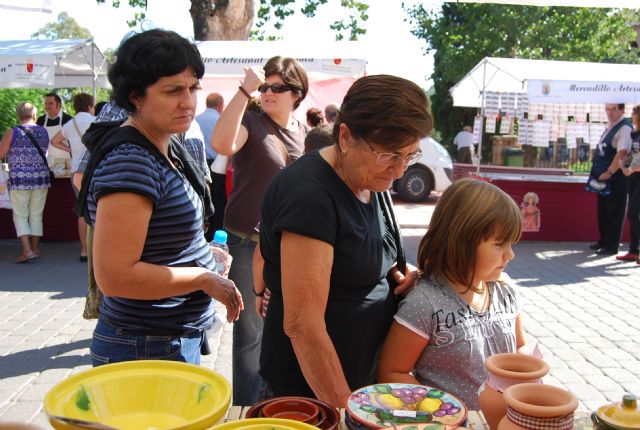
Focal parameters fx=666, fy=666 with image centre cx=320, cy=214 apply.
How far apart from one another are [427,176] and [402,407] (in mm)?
13187

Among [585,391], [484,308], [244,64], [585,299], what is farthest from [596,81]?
[484,308]

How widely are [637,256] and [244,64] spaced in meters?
5.93

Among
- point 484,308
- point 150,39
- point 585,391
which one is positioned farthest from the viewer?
point 585,391

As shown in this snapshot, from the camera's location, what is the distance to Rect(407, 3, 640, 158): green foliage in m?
22.5

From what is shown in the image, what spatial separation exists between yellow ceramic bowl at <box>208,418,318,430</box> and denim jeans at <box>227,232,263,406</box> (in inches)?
82.4

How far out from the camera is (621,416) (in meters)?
1.27

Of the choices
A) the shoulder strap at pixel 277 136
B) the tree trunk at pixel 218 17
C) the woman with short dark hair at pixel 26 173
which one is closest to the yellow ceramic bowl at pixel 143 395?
the shoulder strap at pixel 277 136

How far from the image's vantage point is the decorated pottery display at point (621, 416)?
1.25 metres

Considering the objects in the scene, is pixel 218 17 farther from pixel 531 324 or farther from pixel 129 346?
pixel 129 346

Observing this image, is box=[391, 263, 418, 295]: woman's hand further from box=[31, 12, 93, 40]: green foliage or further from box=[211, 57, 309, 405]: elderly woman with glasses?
box=[31, 12, 93, 40]: green foliage

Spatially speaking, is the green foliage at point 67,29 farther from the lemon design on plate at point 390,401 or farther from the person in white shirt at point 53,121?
the lemon design on plate at point 390,401

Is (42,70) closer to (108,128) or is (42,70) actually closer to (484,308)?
(108,128)

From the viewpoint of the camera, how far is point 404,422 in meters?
1.41

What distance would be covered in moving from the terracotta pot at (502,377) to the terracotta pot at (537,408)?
7 centimetres
